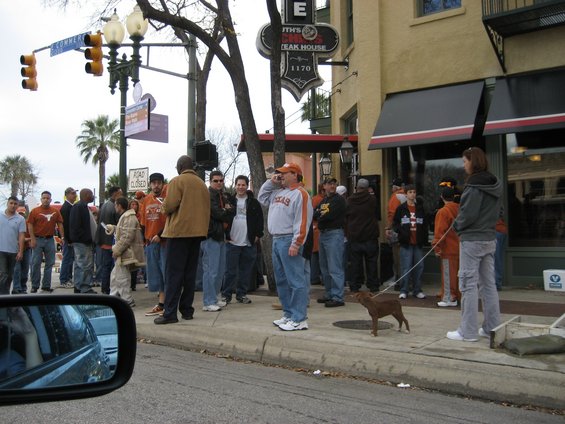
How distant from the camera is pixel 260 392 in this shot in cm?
483

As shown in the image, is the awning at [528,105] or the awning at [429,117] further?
the awning at [429,117]

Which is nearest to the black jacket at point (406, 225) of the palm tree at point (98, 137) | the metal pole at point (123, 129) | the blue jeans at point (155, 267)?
the blue jeans at point (155, 267)

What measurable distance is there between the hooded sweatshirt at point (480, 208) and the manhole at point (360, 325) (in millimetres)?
1490

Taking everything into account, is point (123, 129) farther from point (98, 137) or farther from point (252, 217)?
point (98, 137)

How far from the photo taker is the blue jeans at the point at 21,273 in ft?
35.3

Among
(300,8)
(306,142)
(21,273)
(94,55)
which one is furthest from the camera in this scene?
(94,55)

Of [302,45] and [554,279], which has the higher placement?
[302,45]

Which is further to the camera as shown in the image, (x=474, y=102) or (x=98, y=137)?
(x=98, y=137)

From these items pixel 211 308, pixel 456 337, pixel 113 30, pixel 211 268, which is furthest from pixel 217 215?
pixel 113 30

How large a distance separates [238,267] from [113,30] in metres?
7.89

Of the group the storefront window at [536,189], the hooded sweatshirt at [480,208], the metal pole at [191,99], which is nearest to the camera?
the hooded sweatshirt at [480,208]

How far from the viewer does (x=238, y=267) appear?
8805 mm

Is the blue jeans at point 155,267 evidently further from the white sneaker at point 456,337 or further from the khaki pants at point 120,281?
the white sneaker at point 456,337

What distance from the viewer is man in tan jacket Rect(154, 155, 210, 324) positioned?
7.09m
